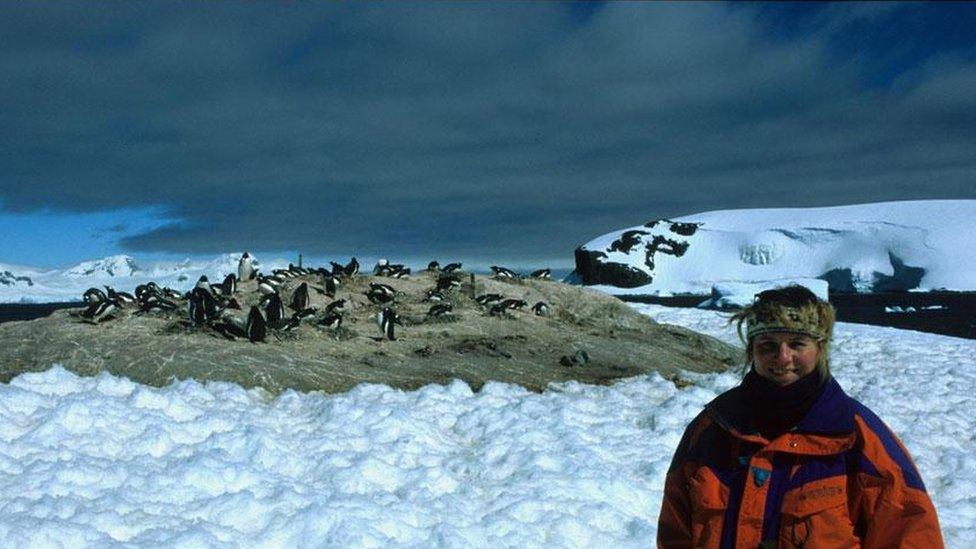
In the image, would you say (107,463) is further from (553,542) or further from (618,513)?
(618,513)

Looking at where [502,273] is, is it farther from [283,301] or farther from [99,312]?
[99,312]

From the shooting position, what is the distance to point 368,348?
1415 centimetres

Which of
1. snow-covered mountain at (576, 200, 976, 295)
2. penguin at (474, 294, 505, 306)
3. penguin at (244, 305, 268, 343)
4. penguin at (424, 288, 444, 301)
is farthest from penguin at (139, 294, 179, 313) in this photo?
snow-covered mountain at (576, 200, 976, 295)

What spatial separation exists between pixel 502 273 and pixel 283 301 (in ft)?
26.5

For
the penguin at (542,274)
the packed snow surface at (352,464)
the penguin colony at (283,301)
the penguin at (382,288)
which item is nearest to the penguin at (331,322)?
the penguin colony at (283,301)

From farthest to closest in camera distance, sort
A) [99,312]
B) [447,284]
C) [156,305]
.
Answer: [447,284], [156,305], [99,312]

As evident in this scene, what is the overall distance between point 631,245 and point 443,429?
536 ft

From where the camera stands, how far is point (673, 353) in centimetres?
1666

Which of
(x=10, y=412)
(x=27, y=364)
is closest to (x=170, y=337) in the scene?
(x=27, y=364)

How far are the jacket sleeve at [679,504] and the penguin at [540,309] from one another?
1642 cm

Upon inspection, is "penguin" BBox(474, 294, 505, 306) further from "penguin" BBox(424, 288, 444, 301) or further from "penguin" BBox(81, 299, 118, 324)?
"penguin" BBox(81, 299, 118, 324)

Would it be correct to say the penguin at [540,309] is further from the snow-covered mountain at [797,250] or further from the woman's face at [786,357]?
the snow-covered mountain at [797,250]

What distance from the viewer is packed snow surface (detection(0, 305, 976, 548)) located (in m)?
6.69

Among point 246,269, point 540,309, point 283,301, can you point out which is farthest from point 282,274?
point 540,309
